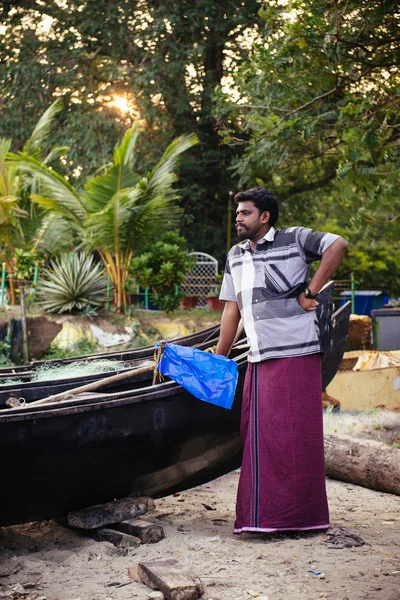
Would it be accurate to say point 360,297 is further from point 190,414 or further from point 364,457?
point 190,414

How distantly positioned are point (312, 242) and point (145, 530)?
6.21ft

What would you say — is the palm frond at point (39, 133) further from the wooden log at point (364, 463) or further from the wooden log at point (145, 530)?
the wooden log at point (145, 530)

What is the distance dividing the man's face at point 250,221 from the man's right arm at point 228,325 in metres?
0.46

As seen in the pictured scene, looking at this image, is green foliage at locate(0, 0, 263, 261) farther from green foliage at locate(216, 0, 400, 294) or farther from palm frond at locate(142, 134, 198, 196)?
green foliage at locate(216, 0, 400, 294)

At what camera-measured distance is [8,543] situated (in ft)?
13.4

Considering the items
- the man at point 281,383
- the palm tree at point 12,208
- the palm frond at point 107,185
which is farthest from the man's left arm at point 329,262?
the palm tree at point 12,208

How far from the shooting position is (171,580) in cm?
309

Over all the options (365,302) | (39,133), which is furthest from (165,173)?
(365,302)

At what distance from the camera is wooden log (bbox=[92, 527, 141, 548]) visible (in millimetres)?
3854

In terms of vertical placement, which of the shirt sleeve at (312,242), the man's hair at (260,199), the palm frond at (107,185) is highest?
the palm frond at (107,185)

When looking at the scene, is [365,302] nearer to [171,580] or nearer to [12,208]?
[12,208]

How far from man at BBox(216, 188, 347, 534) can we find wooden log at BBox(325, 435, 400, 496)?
1154mm

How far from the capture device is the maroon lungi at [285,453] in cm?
385

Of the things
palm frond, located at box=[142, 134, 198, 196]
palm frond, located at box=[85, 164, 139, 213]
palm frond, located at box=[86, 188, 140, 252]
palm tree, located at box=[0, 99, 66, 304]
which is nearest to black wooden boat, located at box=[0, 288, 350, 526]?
palm frond, located at box=[86, 188, 140, 252]
